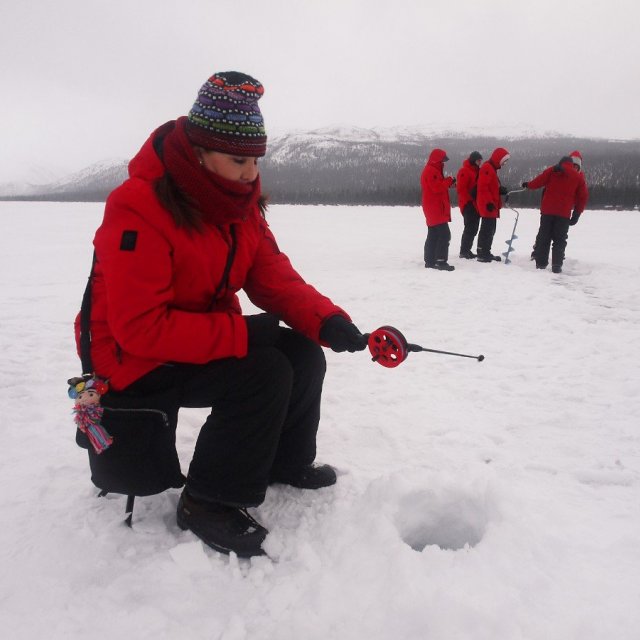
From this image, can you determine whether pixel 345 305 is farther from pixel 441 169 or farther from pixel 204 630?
pixel 204 630

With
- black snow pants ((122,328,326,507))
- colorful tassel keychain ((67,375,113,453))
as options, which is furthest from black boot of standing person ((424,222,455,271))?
colorful tassel keychain ((67,375,113,453))

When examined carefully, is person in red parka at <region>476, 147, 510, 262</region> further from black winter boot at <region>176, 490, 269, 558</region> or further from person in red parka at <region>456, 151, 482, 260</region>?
black winter boot at <region>176, 490, 269, 558</region>

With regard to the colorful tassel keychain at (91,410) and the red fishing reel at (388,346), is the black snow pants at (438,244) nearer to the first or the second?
the red fishing reel at (388,346)

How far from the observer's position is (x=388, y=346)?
2008mm

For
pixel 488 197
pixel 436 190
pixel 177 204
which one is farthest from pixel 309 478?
pixel 488 197

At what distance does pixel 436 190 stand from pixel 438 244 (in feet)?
2.81

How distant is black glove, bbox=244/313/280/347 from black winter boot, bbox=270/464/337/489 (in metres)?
0.66

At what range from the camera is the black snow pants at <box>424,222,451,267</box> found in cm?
Answer: 768

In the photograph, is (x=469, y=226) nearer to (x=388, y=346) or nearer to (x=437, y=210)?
(x=437, y=210)

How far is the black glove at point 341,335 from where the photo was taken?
6.58ft

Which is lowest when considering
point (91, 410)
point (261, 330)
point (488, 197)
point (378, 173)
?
point (91, 410)

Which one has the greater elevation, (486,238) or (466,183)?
(466,183)

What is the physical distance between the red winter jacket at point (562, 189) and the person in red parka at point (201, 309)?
693cm

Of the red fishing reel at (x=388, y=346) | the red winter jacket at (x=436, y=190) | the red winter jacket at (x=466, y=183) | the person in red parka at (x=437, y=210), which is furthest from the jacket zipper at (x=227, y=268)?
the red winter jacket at (x=466, y=183)
